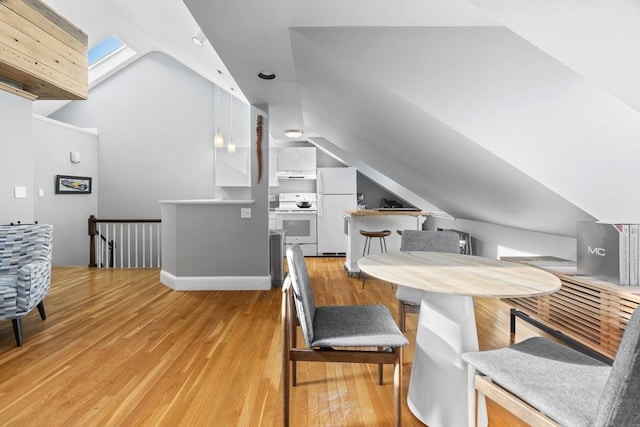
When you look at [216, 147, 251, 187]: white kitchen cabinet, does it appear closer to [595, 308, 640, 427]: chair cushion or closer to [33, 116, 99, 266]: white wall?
[33, 116, 99, 266]: white wall

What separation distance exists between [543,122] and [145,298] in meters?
4.08

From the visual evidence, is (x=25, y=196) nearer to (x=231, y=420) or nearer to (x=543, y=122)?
(x=231, y=420)

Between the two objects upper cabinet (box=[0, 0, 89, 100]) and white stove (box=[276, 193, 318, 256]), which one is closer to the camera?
upper cabinet (box=[0, 0, 89, 100])

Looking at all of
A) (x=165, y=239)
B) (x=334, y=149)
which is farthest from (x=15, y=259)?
(x=334, y=149)

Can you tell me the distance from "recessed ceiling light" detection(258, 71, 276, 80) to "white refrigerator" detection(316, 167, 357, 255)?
357cm

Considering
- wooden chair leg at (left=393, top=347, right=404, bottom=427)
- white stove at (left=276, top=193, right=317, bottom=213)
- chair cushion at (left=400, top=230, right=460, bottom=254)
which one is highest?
white stove at (left=276, top=193, right=317, bottom=213)

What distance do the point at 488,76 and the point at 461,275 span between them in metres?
1.28

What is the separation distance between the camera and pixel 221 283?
419cm

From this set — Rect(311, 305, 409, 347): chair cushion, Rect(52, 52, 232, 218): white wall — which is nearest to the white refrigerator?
Rect(52, 52, 232, 218): white wall

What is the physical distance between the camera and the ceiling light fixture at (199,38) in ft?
11.3

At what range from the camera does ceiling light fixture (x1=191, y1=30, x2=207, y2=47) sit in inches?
136

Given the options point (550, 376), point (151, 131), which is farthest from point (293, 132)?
point (550, 376)

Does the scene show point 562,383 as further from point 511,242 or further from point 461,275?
point 511,242

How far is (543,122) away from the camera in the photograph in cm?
208
